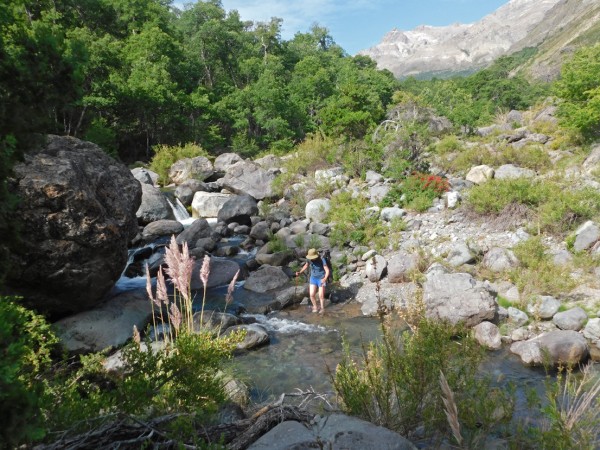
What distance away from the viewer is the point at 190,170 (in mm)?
20812

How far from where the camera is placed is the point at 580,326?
6.92m

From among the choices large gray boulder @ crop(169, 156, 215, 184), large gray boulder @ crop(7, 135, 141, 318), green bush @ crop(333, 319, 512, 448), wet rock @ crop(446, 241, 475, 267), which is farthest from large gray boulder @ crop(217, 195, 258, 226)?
green bush @ crop(333, 319, 512, 448)

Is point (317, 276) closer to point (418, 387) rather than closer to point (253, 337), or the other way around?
point (253, 337)

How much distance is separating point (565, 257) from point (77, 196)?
962 centimetres

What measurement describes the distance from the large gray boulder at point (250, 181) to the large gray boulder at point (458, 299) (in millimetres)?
10903

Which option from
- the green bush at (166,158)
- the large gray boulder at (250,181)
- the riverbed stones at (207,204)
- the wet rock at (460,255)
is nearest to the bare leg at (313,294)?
the wet rock at (460,255)

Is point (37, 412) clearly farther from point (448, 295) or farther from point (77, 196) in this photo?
point (448, 295)

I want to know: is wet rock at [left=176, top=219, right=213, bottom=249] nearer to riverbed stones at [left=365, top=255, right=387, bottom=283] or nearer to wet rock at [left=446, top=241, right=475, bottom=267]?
riverbed stones at [left=365, top=255, right=387, bottom=283]

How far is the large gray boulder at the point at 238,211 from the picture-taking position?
1543cm

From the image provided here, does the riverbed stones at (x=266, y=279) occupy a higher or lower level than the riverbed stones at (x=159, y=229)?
lower

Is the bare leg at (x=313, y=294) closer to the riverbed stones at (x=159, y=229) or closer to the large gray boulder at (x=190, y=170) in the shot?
the riverbed stones at (x=159, y=229)

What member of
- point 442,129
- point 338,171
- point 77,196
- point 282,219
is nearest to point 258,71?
point 442,129

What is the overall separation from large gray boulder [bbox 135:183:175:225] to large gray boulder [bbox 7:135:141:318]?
24.1 feet

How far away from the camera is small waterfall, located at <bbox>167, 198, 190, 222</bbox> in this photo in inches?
648
